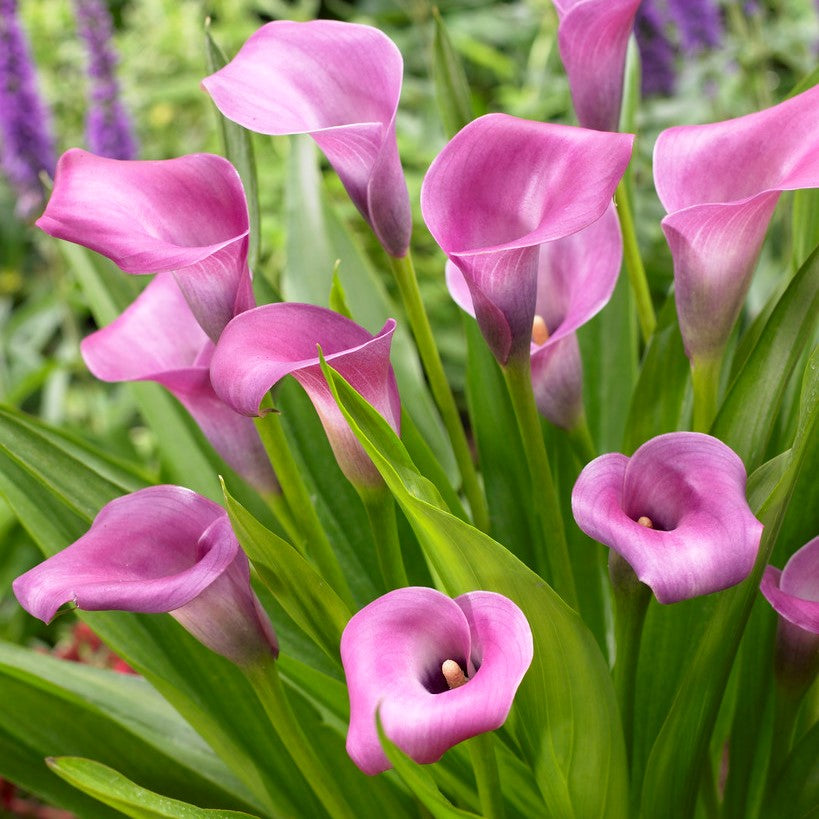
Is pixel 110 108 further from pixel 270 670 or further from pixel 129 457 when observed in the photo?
pixel 270 670

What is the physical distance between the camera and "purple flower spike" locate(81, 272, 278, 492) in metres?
0.38

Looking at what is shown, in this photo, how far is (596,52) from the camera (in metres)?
0.42

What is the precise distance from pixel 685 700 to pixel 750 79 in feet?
→ 3.55

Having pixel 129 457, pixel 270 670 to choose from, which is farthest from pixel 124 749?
pixel 129 457

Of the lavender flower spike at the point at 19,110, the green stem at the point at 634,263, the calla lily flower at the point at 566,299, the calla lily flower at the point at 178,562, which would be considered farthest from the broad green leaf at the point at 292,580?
the lavender flower spike at the point at 19,110

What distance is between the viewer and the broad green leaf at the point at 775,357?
380 mm

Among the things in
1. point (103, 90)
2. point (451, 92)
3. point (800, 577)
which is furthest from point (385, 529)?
point (103, 90)

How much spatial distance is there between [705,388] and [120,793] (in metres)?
0.25

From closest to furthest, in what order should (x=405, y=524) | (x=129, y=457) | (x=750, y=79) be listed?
(x=405, y=524) < (x=129, y=457) < (x=750, y=79)

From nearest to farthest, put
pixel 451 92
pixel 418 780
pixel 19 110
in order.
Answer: pixel 418 780 → pixel 451 92 → pixel 19 110

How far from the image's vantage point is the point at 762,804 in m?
0.40

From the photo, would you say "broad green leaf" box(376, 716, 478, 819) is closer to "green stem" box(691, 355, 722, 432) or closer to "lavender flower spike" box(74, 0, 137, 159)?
"green stem" box(691, 355, 722, 432)

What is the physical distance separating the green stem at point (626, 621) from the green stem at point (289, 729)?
0.11m

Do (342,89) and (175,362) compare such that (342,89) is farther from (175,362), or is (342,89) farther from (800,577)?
(800,577)
